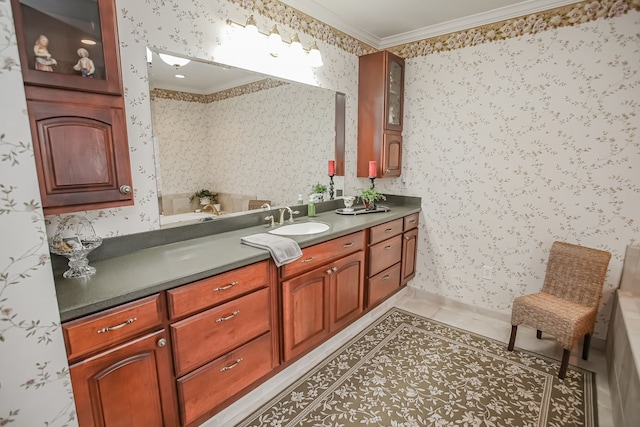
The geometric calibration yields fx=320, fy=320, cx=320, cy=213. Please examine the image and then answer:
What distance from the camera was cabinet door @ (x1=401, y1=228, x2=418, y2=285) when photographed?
2987 mm

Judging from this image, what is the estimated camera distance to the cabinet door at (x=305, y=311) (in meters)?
1.89

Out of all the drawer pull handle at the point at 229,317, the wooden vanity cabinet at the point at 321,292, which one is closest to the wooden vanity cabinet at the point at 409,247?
the wooden vanity cabinet at the point at 321,292

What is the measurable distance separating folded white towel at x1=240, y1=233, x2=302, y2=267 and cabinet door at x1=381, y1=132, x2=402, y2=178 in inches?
58.1

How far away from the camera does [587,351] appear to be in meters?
2.22

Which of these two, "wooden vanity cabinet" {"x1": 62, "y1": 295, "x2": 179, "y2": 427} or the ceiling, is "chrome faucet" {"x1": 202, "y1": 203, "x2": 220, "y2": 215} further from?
"wooden vanity cabinet" {"x1": 62, "y1": 295, "x2": 179, "y2": 427}

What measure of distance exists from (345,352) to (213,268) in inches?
52.1

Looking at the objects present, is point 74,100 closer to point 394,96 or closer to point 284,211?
point 284,211

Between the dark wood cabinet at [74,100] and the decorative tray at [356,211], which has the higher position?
the dark wood cabinet at [74,100]

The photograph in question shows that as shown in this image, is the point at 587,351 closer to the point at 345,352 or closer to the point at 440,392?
the point at 440,392

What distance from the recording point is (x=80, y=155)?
1.26 meters

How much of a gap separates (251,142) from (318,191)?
2.64ft

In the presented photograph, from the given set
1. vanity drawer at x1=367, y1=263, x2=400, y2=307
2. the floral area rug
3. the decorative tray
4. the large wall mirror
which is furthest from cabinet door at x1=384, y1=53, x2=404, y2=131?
the floral area rug

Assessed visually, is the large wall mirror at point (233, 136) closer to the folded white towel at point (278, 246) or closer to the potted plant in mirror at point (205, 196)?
the potted plant in mirror at point (205, 196)

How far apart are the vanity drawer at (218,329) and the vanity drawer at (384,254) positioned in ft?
3.54
